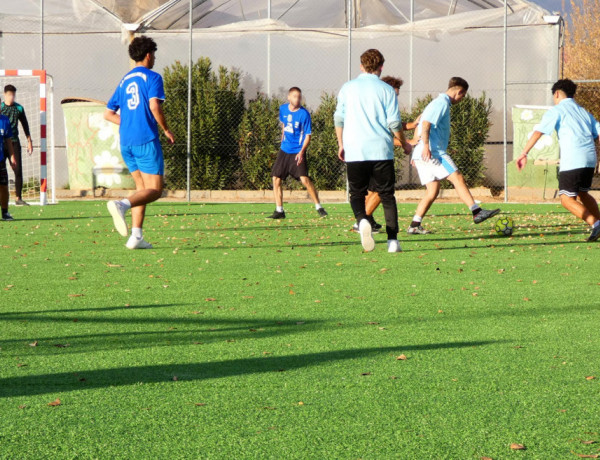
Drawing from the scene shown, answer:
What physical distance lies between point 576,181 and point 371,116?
2.68 metres

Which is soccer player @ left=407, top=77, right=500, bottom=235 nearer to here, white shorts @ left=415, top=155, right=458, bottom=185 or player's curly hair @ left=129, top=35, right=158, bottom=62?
white shorts @ left=415, top=155, right=458, bottom=185

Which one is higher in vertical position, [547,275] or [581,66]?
[581,66]

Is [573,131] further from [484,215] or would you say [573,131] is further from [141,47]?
[141,47]

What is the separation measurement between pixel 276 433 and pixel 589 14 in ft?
121

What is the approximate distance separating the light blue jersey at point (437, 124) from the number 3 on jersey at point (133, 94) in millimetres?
3150

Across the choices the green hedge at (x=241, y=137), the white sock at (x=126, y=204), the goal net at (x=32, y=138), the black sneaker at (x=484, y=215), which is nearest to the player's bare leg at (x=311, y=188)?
the black sneaker at (x=484, y=215)

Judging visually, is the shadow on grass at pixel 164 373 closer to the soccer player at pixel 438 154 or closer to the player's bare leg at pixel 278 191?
the soccer player at pixel 438 154

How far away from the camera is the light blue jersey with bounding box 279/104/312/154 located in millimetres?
14164

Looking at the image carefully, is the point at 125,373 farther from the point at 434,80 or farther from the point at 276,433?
the point at 434,80

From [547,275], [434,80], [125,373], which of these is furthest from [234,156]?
[125,373]

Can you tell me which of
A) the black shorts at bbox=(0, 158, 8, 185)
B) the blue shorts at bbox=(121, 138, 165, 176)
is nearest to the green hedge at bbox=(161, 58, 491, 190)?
the black shorts at bbox=(0, 158, 8, 185)

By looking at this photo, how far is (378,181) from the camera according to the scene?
30.2 ft

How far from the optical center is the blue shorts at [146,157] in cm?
968

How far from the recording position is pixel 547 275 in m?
7.42
